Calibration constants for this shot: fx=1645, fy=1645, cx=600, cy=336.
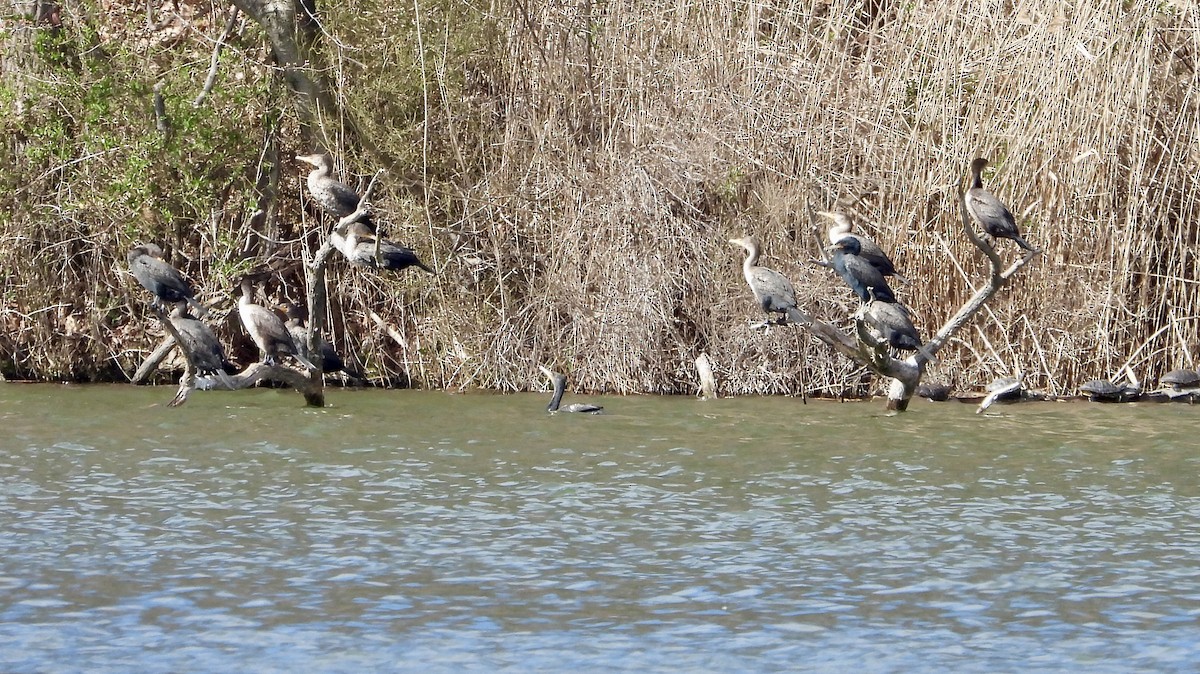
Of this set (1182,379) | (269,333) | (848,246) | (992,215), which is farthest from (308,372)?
(1182,379)

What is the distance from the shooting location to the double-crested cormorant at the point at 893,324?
401 inches

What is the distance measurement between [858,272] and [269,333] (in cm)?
383

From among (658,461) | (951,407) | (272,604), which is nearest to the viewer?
(272,604)

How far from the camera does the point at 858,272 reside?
9945mm

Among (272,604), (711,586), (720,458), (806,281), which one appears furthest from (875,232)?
(272,604)

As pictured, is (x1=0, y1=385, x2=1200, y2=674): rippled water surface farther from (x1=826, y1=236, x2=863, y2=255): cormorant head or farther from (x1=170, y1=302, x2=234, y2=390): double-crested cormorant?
(x1=826, y1=236, x2=863, y2=255): cormorant head

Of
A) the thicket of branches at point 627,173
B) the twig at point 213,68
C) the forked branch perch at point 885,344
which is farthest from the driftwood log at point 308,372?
the forked branch perch at point 885,344

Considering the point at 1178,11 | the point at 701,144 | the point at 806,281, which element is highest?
the point at 1178,11

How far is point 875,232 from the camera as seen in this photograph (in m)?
11.3

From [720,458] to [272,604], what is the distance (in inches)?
143

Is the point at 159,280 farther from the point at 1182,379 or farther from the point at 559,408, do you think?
the point at 1182,379

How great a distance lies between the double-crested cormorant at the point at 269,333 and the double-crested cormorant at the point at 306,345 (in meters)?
0.04

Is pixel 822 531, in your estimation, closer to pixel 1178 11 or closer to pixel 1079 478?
pixel 1079 478

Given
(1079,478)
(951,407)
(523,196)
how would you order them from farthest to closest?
(523,196), (951,407), (1079,478)
